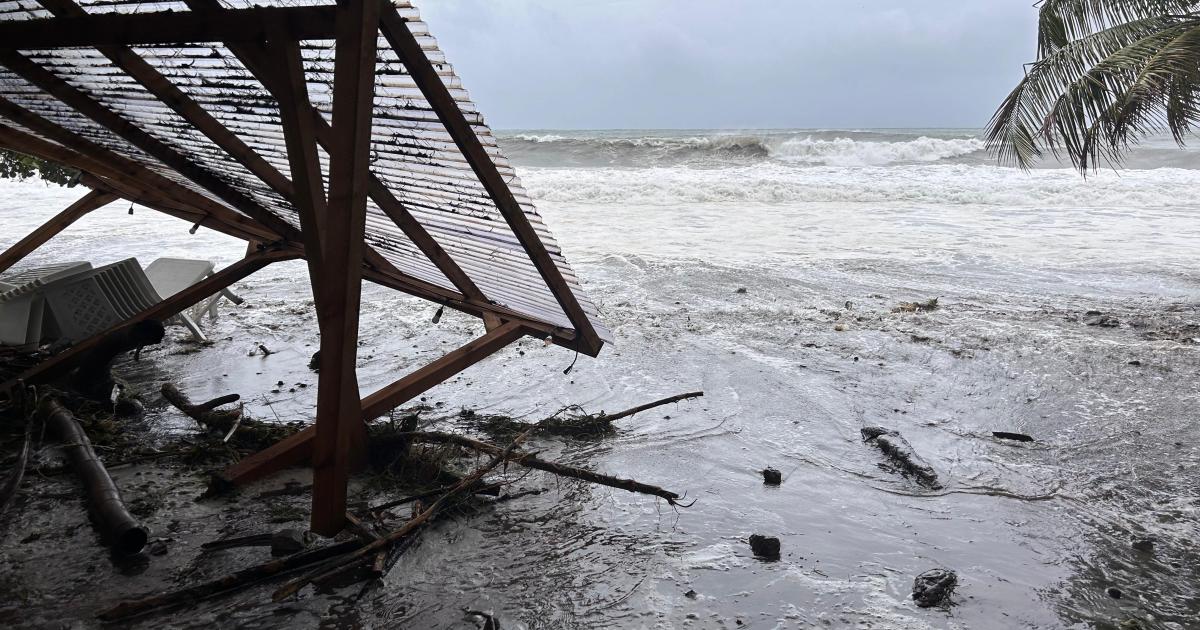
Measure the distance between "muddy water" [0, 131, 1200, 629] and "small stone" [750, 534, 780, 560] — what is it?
0.08m

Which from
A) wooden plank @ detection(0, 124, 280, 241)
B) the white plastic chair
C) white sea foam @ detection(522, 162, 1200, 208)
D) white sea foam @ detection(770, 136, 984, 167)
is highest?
white sea foam @ detection(770, 136, 984, 167)

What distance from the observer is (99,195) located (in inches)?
→ 265

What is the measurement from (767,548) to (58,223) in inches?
246

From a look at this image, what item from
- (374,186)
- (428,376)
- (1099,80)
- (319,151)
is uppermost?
(1099,80)

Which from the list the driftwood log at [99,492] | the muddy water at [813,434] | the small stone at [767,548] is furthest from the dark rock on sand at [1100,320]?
the driftwood log at [99,492]

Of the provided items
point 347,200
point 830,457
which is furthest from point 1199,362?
point 347,200

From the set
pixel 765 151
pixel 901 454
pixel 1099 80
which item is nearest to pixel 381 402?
pixel 901 454

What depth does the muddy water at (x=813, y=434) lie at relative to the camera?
140 inches

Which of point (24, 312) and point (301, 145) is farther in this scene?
point (24, 312)

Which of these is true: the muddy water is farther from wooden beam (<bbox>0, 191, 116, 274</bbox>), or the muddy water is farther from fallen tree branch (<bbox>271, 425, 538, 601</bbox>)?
wooden beam (<bbox>0, 191, 116, 274</bbox>)

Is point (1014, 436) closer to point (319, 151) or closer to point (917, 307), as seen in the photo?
point (917, 307)

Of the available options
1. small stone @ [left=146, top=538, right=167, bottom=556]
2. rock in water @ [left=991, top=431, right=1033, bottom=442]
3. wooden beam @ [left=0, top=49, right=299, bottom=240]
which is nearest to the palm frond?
rock in water @ [left=991, top=431, right=1033, bottom=442]

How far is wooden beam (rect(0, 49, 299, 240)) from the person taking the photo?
3912mm

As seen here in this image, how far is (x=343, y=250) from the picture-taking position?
120 inches
